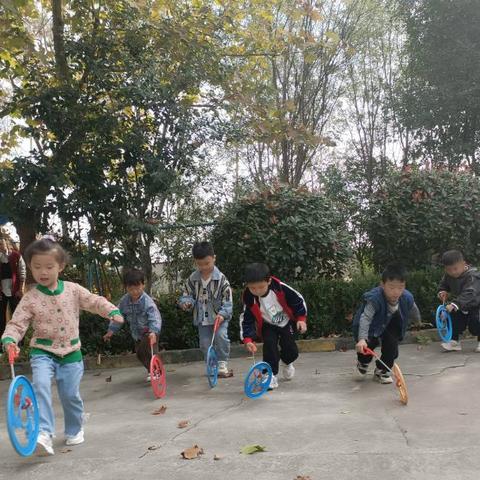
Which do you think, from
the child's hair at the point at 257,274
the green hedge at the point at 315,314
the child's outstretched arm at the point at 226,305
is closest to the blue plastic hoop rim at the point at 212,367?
the child's outstretched arm at the point at 226,305

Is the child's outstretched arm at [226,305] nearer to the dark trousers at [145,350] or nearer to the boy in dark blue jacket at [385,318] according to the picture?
Result: the dark trousers at [145,350]

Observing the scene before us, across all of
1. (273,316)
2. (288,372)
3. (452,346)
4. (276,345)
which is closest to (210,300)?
(273,316)

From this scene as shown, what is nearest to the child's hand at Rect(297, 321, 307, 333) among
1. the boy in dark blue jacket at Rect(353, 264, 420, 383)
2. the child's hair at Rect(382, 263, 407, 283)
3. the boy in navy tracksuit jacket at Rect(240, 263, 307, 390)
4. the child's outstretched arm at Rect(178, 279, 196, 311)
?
the boy in navy tracksuit jacket at Rect(240, 263, 307, 390)

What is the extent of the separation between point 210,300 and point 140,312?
2.53ft

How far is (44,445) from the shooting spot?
375cm

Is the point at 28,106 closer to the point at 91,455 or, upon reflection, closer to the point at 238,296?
the point at 238,296

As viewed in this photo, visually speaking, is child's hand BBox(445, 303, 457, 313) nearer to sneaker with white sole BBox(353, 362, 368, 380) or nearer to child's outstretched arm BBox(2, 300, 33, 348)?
sneaker with white sole BBox(353, 362, 368, 380)

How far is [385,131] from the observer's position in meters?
19.8

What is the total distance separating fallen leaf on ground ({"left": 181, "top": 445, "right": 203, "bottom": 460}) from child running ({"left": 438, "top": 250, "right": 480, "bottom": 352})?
3.86m

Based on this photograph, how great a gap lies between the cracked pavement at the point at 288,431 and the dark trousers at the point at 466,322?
67 centimetres

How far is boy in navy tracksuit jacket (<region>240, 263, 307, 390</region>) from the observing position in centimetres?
564

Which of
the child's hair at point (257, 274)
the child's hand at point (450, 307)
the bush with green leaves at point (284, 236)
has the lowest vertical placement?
the child's hand at point (450, 307)

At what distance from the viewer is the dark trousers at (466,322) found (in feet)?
22.2

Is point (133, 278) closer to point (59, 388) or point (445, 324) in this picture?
point (59, 388)
